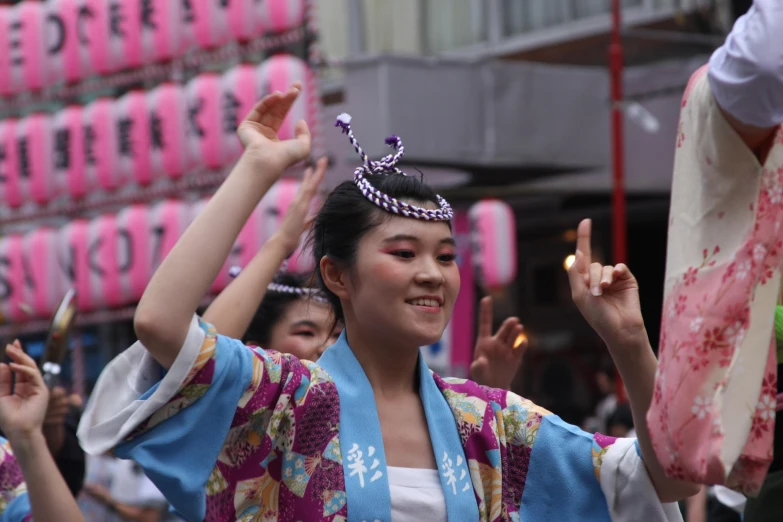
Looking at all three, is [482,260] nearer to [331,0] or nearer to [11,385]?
[331,0]

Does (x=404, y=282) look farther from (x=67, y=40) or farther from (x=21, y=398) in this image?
(x=67, y=40)

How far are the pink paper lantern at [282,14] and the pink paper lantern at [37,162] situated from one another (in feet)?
9.56

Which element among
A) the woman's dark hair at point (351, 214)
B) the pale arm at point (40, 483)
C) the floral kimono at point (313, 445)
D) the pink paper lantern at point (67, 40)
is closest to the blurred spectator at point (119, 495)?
the pale arm at point (40, 483)

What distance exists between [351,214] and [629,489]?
0.83 metres

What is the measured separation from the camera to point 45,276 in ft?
36.6

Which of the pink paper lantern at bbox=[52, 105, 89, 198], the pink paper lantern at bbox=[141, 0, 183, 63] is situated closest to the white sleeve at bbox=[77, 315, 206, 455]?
the pink paper lantern at bbox=[141, 0, 183, 63]

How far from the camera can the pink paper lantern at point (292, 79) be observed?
30.2 ft

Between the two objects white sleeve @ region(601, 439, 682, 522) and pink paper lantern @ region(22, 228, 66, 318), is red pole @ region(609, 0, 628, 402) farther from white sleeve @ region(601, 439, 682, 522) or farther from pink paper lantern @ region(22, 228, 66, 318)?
white sleeve @ region(601, 439, 682, 522)

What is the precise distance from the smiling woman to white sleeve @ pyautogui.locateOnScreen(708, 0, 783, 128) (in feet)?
1.62

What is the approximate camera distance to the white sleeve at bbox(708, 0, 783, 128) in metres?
1.76

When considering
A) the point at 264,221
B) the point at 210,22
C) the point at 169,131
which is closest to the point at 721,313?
the point at 264,221

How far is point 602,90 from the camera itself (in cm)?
1131

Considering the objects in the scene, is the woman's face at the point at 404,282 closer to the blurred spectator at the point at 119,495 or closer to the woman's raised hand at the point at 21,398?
the woman's raised hand at the point at 21,398

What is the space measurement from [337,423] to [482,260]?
7719mm
